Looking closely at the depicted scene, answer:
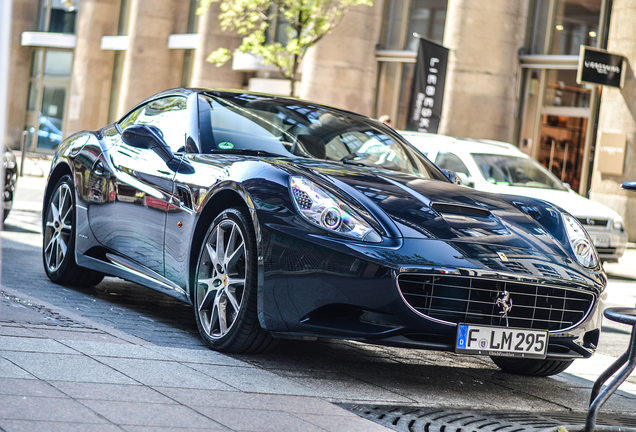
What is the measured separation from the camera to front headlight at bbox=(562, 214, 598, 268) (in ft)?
15.4

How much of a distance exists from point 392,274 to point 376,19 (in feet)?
64.4

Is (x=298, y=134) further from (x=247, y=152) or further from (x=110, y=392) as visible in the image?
(x=110, y=392)

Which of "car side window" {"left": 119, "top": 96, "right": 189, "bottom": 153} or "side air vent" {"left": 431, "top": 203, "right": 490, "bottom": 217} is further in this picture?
"car side window" {"left": 119, "top": 96, "right": 189, "bottom": 153}

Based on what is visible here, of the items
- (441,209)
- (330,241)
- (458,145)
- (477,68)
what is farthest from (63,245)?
(477,68)

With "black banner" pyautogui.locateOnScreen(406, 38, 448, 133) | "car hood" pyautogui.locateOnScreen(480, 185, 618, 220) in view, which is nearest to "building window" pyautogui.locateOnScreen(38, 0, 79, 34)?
"black banner" pyautogui.locateOnScreen(406, 38, 448, 133)

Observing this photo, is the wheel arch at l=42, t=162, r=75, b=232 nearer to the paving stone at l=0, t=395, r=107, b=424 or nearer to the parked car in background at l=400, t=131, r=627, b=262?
the paving stone at l=0, t=395, r=107, b=424

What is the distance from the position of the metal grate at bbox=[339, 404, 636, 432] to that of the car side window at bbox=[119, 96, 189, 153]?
2.21m

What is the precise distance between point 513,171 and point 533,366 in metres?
8.36

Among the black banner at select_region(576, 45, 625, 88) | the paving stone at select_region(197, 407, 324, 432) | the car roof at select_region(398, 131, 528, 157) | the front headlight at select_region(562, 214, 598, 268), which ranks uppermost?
the black banner at select_region(576, 45, 625, 88)

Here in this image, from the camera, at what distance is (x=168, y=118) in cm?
581

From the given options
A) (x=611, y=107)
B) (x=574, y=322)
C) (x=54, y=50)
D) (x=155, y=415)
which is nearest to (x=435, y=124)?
(x=611, y=107)

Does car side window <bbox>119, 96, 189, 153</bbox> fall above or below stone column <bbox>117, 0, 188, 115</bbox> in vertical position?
below

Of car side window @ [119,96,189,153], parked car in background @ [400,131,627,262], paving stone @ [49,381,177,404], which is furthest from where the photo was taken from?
parked car in background @ [400,131,627,262]

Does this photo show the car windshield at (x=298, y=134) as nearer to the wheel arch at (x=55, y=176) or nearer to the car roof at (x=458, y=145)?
the wheel arch at (x=55, y=176)
